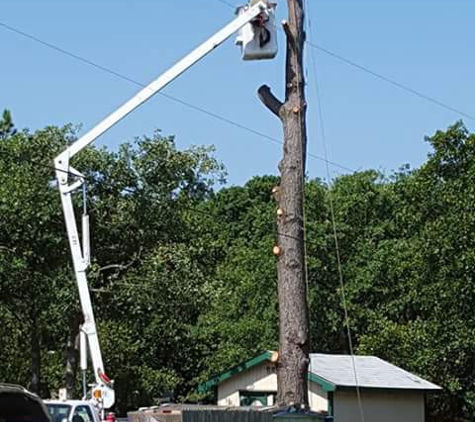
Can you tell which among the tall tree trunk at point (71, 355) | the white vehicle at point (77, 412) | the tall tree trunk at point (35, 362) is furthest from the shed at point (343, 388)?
the white vehicle at point (77, 412)

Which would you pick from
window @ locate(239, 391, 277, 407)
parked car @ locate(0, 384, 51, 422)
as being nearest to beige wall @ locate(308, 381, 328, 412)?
window @ locate(239, 391, 277, 407)

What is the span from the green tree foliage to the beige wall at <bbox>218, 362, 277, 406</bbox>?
274 centimetres

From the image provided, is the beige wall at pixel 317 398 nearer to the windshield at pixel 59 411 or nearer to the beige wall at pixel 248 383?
the beige wall at pixel 248 383

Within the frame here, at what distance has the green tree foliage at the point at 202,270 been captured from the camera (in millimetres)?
26547

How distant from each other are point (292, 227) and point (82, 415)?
5059 mm

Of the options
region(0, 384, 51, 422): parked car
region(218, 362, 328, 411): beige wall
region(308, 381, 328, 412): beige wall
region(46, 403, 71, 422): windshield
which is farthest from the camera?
region(218, 362, 328, 411): beige wall

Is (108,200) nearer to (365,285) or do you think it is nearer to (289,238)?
(289,238)

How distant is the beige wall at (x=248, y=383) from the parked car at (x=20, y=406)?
70.4ft

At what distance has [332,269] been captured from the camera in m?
43.4

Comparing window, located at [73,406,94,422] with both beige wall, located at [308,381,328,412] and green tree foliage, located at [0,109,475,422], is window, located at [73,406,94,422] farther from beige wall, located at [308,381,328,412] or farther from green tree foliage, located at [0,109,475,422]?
beige wall, located at [308,381,328,412]

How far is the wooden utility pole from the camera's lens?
16.1 meters

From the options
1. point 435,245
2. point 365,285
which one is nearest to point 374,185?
point 365,285

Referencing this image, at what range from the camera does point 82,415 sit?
1809 centimetres

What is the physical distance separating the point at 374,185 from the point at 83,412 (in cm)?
3356
